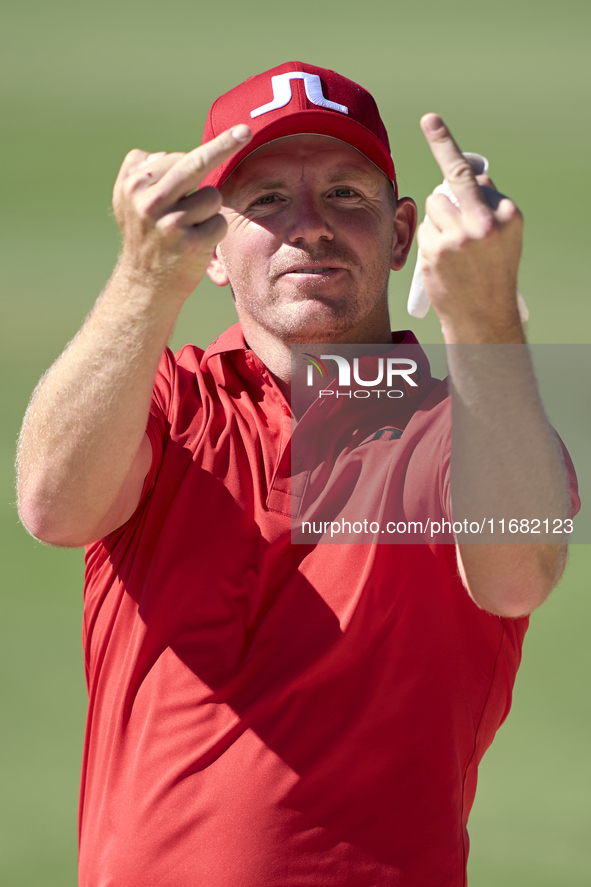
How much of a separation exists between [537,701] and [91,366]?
1832 mm

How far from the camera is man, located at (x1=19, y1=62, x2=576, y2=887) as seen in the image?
2.94 ft

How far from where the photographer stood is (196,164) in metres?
0.87

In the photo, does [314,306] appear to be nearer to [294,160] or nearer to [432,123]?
[294,160]

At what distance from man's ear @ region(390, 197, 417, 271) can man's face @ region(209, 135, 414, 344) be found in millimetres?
80

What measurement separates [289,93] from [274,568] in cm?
61

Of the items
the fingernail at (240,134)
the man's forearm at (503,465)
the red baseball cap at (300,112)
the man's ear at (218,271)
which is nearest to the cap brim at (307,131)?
the red baseball cap at (300,112)

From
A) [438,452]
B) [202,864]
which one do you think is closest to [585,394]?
[438,452]

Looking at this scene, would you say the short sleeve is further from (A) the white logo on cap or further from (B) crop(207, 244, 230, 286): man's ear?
(A) the white logo on cap

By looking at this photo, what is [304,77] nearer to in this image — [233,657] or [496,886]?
[233,657]

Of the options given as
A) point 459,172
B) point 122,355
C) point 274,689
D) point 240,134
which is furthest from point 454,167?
point 274,689

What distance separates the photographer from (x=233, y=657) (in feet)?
3.52

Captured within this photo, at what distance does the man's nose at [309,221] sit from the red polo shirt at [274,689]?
0.25 m

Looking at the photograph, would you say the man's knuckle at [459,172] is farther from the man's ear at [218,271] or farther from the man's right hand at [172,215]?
the man's ear at [218,271]

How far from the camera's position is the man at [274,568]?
0.90 m
